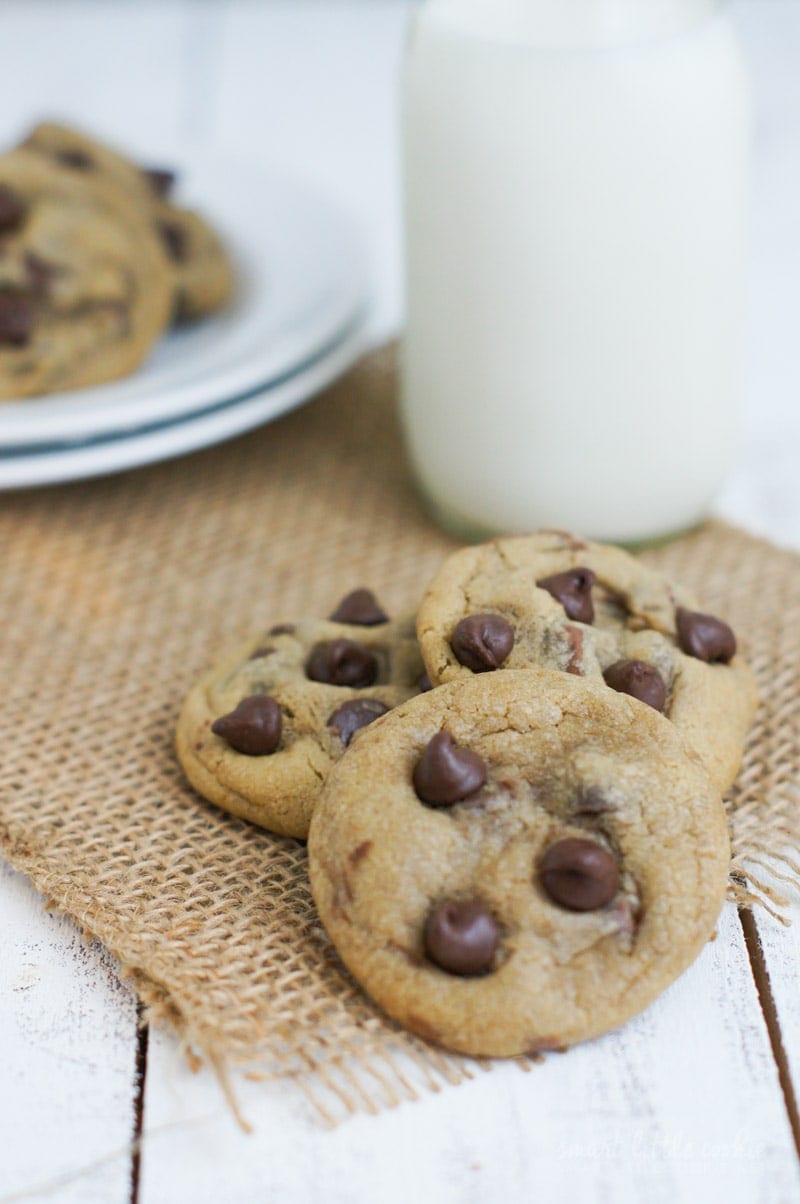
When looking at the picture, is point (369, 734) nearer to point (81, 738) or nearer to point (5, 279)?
point (81, 738)

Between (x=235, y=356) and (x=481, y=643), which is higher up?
(x=481, y=643)

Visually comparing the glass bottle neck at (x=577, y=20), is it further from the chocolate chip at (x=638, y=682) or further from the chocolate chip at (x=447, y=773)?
the chocolate chip at (x=447, y=773)

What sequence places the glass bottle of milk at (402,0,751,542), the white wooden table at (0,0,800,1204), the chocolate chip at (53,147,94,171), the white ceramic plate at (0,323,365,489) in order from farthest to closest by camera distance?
the chocolate chip at (53,147,94,171)
the white ceramic plate at (0,323,365,489)
the glass bottle of milk at (402,0,751,542)
the white wooden table at (0,0,800,1204)

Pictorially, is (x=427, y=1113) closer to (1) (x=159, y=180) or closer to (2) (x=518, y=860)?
(2) (x=518, y=860)

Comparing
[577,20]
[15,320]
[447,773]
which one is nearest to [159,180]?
[15,320]

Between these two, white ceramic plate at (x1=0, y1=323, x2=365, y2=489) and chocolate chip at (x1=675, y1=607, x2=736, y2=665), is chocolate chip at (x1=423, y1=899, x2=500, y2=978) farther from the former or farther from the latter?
white ceramic plate at (x1=0, y1=323, x2=365, y2=489)

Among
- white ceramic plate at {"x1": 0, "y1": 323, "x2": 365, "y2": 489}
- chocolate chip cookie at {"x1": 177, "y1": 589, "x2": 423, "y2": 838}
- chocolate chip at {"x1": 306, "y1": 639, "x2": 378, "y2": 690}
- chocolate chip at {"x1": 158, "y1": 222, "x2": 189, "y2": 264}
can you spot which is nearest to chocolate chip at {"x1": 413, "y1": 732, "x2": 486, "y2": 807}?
chocolate chip cookie at {"x1": 177, "y1": 589, "x2": 423, "y2": 838}
